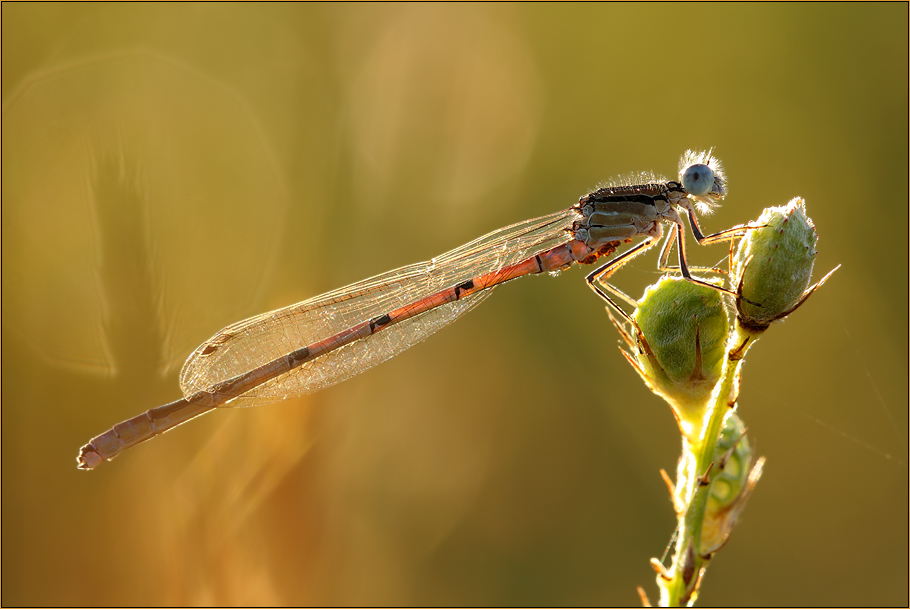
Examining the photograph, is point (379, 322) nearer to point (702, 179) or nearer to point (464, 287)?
point (464, 287)

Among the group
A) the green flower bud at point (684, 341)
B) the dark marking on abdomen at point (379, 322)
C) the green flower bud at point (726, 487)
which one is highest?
the dark marking on abdomen at point (379, 322)

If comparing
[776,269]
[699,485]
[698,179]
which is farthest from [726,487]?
[698,179]

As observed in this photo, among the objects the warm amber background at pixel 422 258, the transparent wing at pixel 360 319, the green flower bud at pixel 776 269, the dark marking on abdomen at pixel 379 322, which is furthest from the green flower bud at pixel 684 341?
the warm amber background at pixel 422 258

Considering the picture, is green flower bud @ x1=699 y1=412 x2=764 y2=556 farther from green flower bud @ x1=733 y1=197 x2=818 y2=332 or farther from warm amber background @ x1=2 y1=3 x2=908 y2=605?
warm amber background @ x1=2 y1=3 x2=908 y2=605

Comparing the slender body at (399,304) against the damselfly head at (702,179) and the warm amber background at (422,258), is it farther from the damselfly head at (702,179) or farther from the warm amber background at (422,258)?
the warm amber background at (422,258)

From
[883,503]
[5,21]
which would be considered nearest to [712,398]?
[883,503]

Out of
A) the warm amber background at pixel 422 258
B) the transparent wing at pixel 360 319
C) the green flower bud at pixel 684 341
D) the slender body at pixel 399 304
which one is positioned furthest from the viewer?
the warm amber background at pixel 422 258
